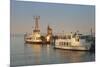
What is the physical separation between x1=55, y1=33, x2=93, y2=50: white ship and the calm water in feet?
0.22

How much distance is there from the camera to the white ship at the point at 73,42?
287 cm

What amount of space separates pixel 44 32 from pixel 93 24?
2.47ft

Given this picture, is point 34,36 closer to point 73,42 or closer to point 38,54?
point 38,54

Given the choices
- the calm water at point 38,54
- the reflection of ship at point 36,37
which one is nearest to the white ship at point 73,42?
the calm water at point 38,54

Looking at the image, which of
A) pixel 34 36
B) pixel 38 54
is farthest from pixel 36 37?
pixel 38 54

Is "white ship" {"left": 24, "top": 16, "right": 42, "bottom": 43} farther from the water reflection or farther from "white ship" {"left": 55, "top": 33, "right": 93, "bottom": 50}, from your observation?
"white ship" {"left": 55, "top": 33, "right": 93, "bottom": 50}

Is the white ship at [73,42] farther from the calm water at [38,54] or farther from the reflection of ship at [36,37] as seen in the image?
the reflection of ship at [36,37]

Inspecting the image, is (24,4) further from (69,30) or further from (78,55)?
(78,55)

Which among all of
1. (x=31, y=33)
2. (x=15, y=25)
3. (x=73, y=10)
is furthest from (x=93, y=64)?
(x=15, y=25)

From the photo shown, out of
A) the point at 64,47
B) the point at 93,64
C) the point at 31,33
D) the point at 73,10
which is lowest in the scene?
the point at 93,64

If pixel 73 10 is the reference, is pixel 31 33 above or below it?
below

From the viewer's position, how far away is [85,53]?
3.01 m

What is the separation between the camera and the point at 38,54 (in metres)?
2.75

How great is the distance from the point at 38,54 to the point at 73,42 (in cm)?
53
